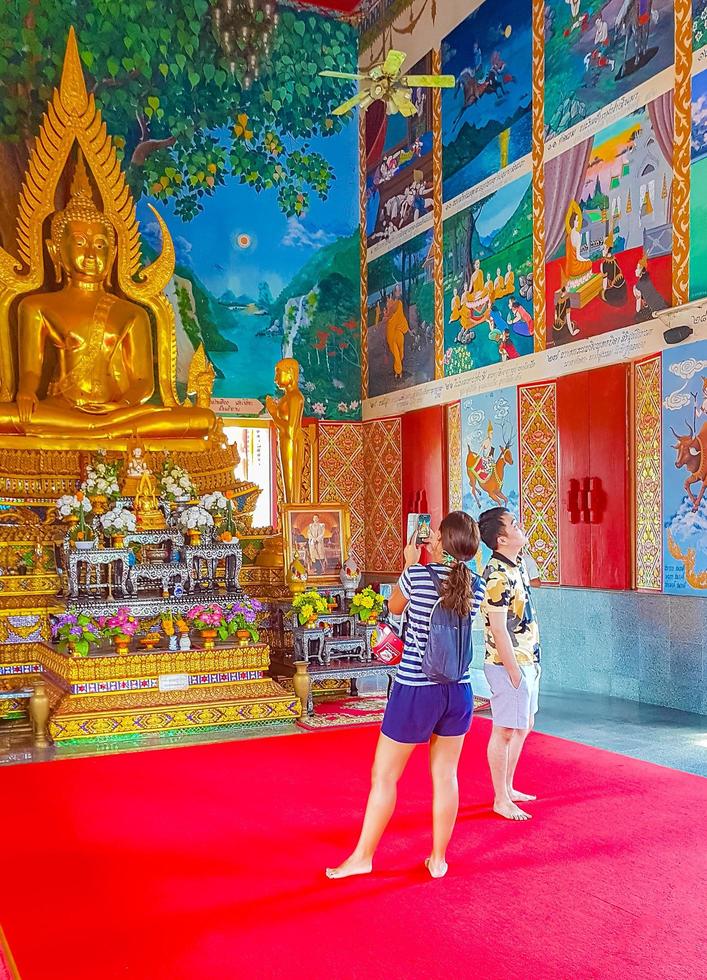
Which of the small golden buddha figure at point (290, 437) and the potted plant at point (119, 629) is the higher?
the small golden buddha figure at point (290, 437)

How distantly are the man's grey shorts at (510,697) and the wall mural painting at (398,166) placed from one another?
296 inches

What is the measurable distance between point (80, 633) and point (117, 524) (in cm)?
118

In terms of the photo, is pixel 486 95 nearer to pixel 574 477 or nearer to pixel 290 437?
pixel 290 437

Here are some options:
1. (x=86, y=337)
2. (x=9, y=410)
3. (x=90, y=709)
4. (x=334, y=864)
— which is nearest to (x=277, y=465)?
(x=86, y=337)

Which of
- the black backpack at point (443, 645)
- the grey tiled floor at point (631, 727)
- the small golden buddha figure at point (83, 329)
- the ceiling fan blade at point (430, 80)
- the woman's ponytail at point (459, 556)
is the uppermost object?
the ceiling fan blade at point (430, 80)

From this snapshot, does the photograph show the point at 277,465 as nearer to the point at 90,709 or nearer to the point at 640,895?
the point at 90,709

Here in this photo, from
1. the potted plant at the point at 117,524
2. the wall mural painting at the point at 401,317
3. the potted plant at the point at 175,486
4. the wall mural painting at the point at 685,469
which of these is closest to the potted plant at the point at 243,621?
Result: the potted plant at the point at 117,524

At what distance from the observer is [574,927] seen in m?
3.01

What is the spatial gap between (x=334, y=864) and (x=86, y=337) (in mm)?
8140

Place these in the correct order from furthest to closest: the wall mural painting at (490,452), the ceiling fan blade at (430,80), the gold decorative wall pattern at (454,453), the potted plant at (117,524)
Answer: the gold decorative wall pattern at (454,453) → the wall mural painting at (490,452) → the ceiling fan blade at (430,80) → the potted plant at (117,524)

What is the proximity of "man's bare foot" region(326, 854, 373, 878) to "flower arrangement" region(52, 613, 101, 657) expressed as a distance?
325cm

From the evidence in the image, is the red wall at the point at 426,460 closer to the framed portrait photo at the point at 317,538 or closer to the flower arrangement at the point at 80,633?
the framed portrait photo at the point at 317,538

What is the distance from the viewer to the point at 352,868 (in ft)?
11.3

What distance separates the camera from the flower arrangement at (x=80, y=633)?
627cm
